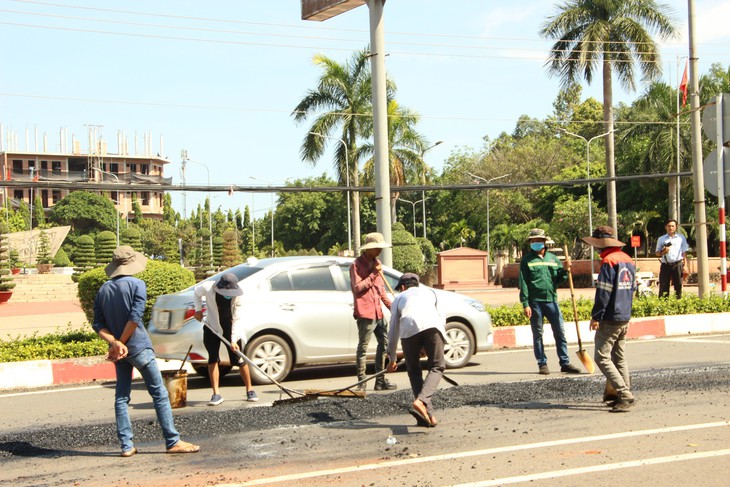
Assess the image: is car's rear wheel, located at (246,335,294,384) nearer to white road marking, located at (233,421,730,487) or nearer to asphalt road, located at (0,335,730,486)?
asphalt road, located at (0,335,730,486)

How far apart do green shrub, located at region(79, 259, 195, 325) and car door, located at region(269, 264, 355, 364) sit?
3765 mm

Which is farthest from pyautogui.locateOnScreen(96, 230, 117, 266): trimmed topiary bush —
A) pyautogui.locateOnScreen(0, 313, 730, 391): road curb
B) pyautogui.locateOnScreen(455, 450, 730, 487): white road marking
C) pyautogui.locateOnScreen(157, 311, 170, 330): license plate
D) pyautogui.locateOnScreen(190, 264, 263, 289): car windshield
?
pyautogui.locateOnScreen(455, 450, 730, 487): white road marking

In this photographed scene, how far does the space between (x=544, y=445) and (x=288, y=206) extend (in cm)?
8779

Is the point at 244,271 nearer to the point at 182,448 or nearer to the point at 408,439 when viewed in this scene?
the point at 182,448

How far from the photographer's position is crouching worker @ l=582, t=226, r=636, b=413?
7.87 m

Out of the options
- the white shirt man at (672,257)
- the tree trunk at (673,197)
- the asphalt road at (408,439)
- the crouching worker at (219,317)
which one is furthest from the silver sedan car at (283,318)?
the tree trunk at (673,197)

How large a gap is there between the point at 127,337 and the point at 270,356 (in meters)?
3.84

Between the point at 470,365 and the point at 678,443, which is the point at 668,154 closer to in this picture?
the point at 470,365

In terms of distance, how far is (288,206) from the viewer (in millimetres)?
93688

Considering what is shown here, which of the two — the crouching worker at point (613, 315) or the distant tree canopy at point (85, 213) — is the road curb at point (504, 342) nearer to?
the crouching worker at point (613, 315)

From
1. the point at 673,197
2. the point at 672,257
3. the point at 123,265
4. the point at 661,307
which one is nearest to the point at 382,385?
the point at 123,265

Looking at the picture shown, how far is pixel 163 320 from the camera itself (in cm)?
1060

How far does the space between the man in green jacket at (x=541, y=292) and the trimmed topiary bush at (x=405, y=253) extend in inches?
1173

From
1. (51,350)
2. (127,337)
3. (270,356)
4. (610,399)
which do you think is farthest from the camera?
(51,350)
